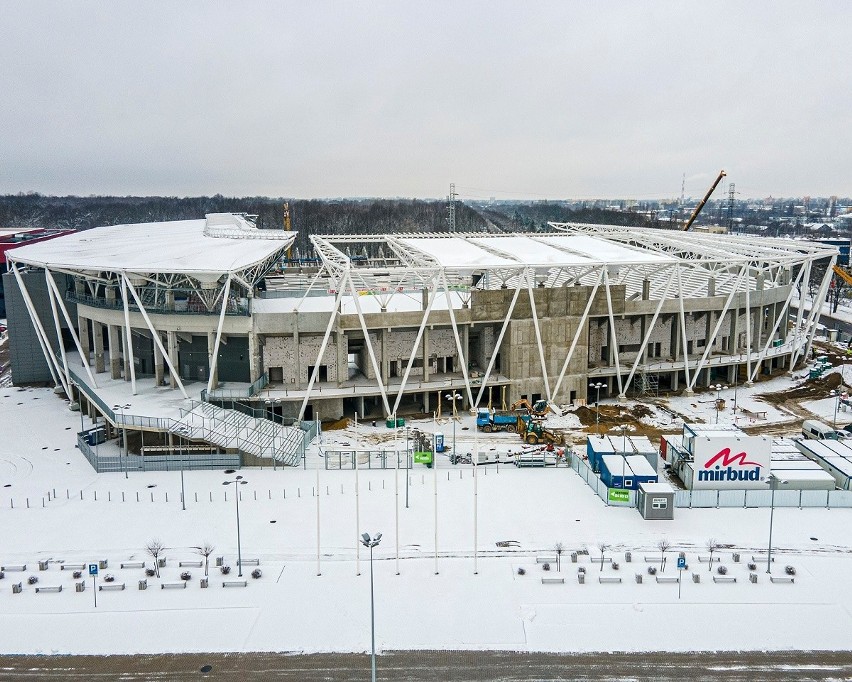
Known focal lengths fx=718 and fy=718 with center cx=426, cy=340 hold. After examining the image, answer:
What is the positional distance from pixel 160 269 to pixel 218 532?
67.9ft

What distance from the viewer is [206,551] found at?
30.1 m

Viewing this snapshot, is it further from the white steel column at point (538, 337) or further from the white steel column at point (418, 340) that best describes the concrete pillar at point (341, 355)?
the white steel column at point (538, 337)

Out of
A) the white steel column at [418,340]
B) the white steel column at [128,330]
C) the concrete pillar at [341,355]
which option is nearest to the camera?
the white steel column at [128,330]

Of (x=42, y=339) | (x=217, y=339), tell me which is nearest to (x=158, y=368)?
(x=217, y=339)

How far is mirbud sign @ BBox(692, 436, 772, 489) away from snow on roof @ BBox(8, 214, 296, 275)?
3061 centimetres

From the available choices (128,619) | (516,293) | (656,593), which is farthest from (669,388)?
(128,619)

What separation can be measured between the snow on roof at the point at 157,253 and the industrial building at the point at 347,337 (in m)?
0.28

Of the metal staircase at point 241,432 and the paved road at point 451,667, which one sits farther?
the metal staircase at point 241,432

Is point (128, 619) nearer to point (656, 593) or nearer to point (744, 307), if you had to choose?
point (656, 593)

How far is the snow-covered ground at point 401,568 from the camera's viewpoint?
25.9m

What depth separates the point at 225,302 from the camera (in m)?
47.6

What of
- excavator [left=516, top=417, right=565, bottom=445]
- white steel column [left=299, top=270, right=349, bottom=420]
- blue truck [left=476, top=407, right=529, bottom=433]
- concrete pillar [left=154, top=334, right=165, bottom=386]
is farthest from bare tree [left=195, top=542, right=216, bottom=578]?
excavator [left=516, top=417, right=565, bottom=445]

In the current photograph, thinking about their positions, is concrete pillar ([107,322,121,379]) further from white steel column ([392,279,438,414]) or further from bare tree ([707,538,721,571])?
bare tree ([707,538,721,571])

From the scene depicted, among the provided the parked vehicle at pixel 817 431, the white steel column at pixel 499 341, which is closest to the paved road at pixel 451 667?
the parked vehicle at pixel 817 431
